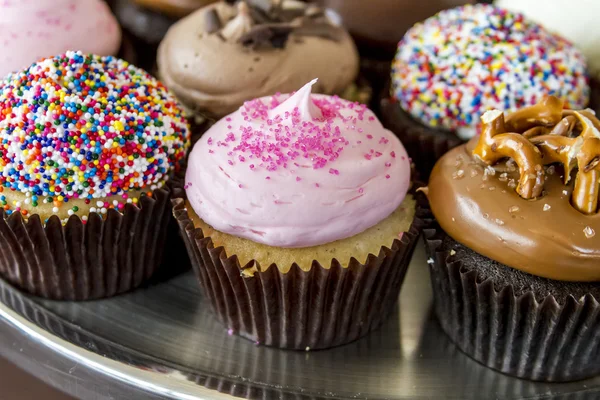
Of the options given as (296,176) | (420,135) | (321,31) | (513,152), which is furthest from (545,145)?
(321,31)

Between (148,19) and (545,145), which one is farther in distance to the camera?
(148,19)

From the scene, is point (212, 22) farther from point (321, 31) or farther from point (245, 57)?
point (321, 31)

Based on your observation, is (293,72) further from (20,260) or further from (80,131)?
(20,260)

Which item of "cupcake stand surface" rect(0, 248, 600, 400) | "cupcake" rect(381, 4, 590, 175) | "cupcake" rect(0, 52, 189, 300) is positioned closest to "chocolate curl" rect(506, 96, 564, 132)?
"cupcake" rect(381, 4, 590, 175)

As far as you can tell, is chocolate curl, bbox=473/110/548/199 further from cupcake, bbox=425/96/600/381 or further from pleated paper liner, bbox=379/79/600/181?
pleated paper liner, bbox=379/79/600/181

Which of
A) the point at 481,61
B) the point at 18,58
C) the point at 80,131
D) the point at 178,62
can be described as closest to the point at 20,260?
the point at 80,131

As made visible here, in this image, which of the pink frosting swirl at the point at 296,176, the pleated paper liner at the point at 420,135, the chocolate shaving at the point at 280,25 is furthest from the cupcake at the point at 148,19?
the pink frosting swirl at the point at 296,176
